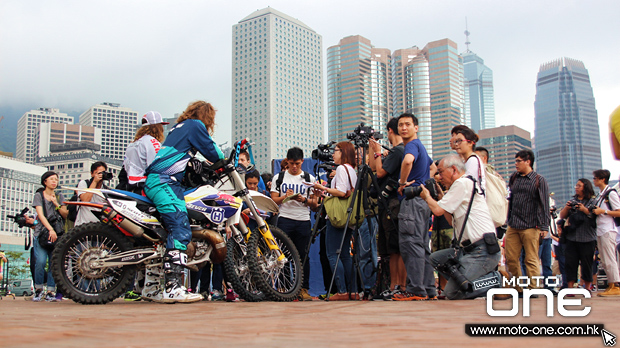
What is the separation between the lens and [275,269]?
505cm

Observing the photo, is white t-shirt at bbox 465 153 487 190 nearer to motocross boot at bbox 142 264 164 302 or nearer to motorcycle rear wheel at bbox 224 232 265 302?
motorcycle rear wheel at bbox 224 232 265 302

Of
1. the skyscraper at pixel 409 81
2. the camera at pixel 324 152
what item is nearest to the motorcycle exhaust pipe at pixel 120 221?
the camera at pixel 324 152

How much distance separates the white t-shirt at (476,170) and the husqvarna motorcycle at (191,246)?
189 cm

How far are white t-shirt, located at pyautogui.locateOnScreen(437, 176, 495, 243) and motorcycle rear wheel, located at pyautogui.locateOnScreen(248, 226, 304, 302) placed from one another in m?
1.53

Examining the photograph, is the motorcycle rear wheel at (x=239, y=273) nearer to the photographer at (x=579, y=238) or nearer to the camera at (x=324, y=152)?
the camera at (x=324, y=152)

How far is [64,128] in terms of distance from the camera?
19262cm

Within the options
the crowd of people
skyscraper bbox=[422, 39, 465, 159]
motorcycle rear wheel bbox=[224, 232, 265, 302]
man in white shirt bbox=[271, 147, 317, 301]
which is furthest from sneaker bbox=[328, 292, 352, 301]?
skyscraper bbox=[422, 39, 465, 159]

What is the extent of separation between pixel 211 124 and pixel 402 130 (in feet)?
6.68

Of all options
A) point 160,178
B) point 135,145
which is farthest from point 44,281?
point 160,178

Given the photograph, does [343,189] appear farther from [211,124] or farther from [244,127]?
[244,127]

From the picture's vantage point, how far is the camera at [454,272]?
4711 mm

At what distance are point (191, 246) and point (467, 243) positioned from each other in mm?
2488

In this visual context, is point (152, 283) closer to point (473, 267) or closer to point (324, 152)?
point (324, 152)

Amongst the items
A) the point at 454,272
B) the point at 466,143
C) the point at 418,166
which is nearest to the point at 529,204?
the point at 466,143
